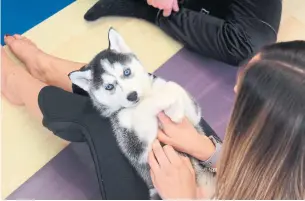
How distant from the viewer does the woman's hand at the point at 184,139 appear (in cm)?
114

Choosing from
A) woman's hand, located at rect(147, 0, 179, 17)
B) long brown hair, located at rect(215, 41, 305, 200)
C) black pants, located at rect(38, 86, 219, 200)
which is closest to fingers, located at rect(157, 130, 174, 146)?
black pants, located at rect(38, 86, 219, 200)

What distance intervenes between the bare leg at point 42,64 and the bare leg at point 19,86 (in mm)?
37

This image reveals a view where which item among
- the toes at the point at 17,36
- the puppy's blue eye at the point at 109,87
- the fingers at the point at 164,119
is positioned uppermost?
the puppy's blue eye at the point at 109,87

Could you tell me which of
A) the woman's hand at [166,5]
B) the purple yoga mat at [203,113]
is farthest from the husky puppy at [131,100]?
the woman's hand at [166,5]

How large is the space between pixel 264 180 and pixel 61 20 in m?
1.12

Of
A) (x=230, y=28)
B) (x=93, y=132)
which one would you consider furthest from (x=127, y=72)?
(x=230, y=28)

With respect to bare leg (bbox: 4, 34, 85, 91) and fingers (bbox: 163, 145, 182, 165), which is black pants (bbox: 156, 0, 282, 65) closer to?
bare leg (bbox: 4, 34, 85, 91)

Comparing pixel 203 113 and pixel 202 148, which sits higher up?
pixel 202 148

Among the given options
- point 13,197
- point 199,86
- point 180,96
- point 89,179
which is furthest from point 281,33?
point 13,197

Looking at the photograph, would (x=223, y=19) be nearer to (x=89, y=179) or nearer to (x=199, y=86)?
(x=199, y=86)

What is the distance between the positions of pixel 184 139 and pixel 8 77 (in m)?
0.66

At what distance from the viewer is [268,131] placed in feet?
2.75

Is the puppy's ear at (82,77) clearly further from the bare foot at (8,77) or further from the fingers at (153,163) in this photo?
the bare foot at (8,77)

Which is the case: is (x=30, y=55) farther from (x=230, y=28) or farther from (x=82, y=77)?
(x=230, y=28)
